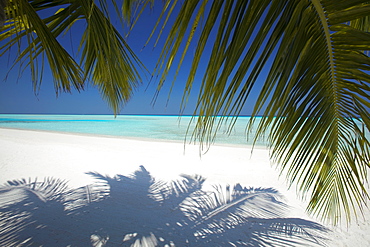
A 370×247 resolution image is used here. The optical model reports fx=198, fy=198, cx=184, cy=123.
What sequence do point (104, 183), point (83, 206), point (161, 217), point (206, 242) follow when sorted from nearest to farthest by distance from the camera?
point (206, 242) → point (161, 217) → point (83, 206) → point (104, 183)

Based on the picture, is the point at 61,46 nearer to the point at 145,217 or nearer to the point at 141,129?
the point at 145,217

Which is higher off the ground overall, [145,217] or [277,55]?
[277,55]

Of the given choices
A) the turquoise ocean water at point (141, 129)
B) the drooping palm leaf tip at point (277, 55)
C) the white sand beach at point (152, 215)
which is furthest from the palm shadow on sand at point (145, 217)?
the drooping palm leaf tip at point (277, 55)

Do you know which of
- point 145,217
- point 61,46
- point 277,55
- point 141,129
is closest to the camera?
point 277,55

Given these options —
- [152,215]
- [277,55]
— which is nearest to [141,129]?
[152,215]

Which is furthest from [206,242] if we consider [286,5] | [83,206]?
[286,5]

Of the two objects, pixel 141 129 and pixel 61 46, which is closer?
pixel 61 46

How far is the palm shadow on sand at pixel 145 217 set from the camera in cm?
196

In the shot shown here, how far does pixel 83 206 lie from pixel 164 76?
102 inches

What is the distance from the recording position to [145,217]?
2361 millimetres

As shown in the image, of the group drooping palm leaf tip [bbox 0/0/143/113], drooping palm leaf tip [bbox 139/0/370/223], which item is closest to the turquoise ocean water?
drooping palm leaf tip [bbox 139/0/370/223]

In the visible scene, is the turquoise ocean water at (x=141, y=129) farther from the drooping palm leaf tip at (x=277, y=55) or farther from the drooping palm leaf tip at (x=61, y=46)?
the drooping palm leaf tip at (x=61, y=46)

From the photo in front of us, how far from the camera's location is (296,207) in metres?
2.67

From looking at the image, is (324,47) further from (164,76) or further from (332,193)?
(332,193)
